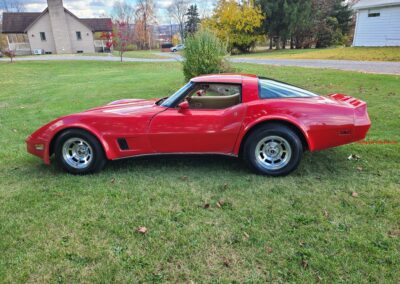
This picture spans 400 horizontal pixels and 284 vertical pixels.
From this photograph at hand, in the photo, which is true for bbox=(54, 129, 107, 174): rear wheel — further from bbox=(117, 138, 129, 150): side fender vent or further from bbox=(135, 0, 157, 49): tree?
bbox=(135, 0, 157, 49): tree

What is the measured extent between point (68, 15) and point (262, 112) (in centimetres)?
5017

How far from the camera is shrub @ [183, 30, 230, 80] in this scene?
914cm

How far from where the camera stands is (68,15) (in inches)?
1780

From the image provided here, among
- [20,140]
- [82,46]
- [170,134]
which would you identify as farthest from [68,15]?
[170,134]

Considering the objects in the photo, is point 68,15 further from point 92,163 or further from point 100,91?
point 92,163

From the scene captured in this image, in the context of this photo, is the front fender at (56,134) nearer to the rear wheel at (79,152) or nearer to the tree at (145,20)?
the rear wheel at (79,152)

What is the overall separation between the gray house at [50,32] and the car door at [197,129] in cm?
4832

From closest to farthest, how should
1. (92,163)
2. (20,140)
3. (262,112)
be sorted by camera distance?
(262,112), (92,163), (20,140)

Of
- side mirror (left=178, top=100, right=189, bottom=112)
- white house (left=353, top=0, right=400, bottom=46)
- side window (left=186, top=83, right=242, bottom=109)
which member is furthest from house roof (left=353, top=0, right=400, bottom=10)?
side mirror (left=178, top=100, right=189, bottom=112)

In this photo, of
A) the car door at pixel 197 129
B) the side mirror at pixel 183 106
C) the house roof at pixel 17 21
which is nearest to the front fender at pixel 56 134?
the car door at pixel 197 129

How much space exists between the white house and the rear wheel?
24908mm

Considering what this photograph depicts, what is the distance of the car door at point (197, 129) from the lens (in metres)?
3.76

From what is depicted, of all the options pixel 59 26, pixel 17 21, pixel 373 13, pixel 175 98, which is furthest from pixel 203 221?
pixel 17 21

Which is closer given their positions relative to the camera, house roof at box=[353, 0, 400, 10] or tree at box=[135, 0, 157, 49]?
house roof at box=[353, 0, 400, 10]
